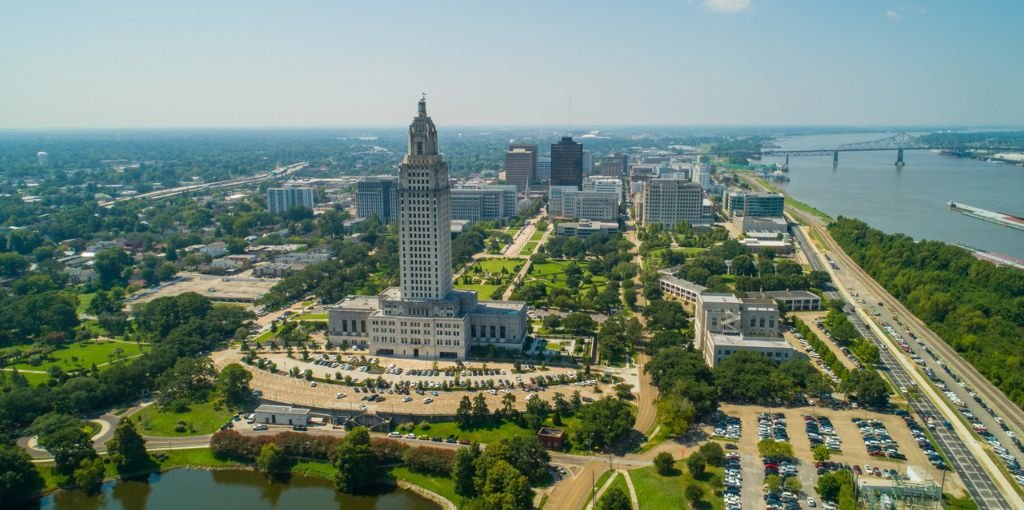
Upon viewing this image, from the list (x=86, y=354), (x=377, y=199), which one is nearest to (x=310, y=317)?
(x=86, y=354)

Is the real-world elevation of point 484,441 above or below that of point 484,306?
below

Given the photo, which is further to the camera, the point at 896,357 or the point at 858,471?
the point at 896,357

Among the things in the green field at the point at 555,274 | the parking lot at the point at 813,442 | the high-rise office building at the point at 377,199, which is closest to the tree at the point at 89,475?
the parking lot at the point at 813,442

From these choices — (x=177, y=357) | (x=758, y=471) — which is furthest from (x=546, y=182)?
(x=758, y=471)

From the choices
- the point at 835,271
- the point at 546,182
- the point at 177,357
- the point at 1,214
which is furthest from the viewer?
the point at 546,182

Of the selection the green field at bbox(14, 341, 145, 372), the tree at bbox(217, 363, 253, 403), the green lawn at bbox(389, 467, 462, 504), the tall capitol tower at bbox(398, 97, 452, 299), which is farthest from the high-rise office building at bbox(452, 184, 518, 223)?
the green lawn at bbox(389, 467, 462, 504)

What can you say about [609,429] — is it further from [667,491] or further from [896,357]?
[896,357]

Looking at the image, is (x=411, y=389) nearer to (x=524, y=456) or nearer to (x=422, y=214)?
(x=524, y=456)
